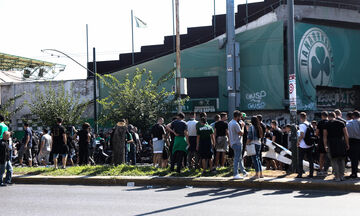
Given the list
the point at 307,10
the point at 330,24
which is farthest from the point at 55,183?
the point at 330,24

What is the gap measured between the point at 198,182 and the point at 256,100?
19482 millimetres

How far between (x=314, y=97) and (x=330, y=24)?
6766mm

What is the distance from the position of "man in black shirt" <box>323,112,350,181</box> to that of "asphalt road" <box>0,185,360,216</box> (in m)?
1.00

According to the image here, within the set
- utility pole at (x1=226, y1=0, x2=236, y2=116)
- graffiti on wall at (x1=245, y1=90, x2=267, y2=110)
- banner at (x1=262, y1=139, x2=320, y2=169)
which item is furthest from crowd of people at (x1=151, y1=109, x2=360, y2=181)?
graffiti on wall at (x1=245, y1=90, x2=267, y2=110)

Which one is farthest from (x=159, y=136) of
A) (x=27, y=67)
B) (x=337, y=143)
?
(x=27, y=67)

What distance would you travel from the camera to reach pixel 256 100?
30.3 metres

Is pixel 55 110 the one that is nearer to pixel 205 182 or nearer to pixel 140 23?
pixel 140 23

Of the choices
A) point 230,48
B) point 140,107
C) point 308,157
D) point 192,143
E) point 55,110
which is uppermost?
point 230,48

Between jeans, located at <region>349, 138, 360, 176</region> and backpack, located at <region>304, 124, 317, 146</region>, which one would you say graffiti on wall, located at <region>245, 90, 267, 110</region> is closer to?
backpack, located at <region>304, 124, 317, 146</region>

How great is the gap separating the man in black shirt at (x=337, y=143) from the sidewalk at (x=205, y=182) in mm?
362

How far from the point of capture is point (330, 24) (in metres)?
33.7

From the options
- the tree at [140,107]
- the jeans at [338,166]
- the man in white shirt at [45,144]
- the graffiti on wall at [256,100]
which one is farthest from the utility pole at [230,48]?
the jeans at [338,166]

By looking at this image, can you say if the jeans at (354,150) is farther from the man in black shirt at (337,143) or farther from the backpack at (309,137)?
the backpack at (309,137)

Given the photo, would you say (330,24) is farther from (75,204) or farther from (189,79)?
(75,204)
